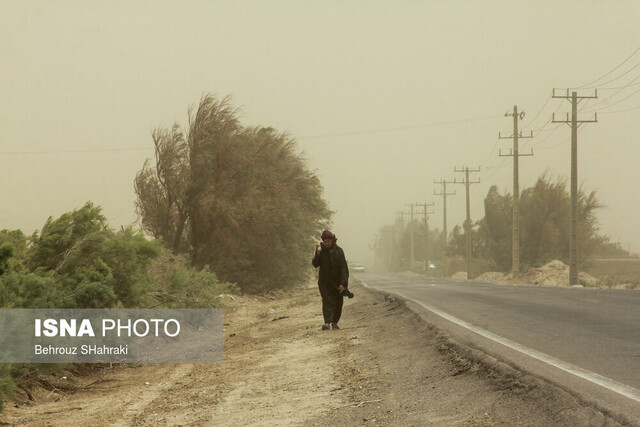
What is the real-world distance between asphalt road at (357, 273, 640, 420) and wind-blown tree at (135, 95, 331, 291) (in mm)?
14082

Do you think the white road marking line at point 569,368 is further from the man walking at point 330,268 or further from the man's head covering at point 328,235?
the man's head covering at point 328,235

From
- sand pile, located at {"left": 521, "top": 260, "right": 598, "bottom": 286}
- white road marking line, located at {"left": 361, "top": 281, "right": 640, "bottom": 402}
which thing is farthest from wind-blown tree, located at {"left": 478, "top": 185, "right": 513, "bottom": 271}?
white road marking line, located at {"left": 361, "top": 281, "right": 640, "bottom": 402}

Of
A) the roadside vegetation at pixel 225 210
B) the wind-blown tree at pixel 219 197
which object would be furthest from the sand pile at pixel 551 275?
the wind-blown tree at pixel 219 197

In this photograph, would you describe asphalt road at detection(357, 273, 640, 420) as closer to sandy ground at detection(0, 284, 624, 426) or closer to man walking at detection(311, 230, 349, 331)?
sandy ground at detection(0, 284, 624, 426)

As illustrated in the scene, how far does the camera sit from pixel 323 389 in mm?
8680

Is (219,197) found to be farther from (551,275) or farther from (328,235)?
(551,275)

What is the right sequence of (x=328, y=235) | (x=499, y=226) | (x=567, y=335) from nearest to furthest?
(x=567, y=335) → (x=328, y=235) → (x=499, y=226)

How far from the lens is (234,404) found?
8422 millimetres

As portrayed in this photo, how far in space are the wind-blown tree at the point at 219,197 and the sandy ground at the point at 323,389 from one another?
55.4 feet

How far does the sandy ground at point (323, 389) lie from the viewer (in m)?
6.42

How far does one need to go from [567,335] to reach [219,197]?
21898mm

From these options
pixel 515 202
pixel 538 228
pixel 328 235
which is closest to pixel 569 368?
pixel 328 235

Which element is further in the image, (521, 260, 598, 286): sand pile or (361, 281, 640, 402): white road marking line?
(521, 260, 598, 286): sand pile

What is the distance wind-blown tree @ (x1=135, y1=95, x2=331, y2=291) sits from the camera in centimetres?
3194
